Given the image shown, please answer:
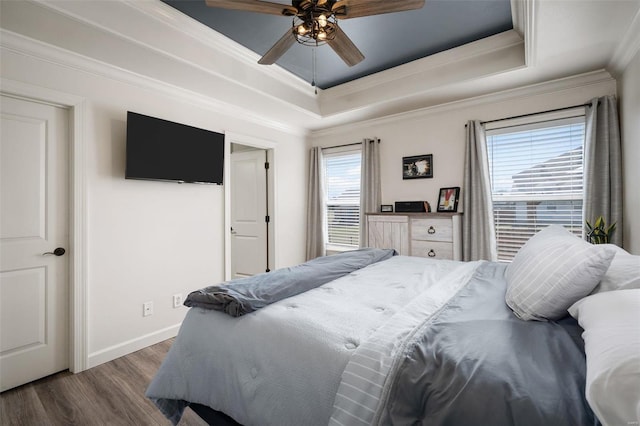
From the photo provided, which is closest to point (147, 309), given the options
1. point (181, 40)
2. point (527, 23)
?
point (181, 40)

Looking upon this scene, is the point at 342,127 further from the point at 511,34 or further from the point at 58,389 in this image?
the point at 58,389

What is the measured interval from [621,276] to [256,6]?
225cm

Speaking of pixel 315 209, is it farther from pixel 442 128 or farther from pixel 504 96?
pixel 504 96

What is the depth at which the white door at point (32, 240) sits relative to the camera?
7.17 ft

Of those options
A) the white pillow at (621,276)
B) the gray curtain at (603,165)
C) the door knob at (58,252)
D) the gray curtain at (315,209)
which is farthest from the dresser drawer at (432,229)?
the door knob at (58,252)

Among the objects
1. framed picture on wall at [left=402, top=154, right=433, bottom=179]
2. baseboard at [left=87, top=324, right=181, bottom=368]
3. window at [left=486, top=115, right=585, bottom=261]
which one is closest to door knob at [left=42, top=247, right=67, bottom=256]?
baseboard at [left=87, top=324, right=181, bottom=368]

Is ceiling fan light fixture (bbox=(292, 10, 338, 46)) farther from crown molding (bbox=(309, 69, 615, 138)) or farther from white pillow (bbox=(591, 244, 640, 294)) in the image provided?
crown molding (bbox=(309, 69, 615, 138))

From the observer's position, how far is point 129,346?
2727 mm

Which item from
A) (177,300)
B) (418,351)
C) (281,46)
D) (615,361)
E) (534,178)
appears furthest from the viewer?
(534,178)

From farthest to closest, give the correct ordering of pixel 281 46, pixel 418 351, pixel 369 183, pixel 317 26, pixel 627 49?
pixel 369 183 < pixel 627 49 < pixel 281 46 < pixel 317 26 < pixel 418 351

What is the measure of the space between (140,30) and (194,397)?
2.61 m

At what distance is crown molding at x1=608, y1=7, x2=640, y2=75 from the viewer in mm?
2178

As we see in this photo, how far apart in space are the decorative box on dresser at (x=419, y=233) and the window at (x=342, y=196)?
637mm

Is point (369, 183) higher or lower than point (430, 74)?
lower
